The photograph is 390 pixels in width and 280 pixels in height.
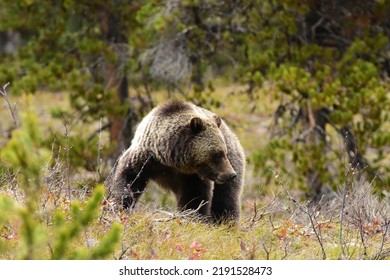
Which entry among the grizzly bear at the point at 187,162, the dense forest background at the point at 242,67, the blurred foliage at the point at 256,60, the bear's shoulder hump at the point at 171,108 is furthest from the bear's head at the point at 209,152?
the blurred foliage at the point at 256,60

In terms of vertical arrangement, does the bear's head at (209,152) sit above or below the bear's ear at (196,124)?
below

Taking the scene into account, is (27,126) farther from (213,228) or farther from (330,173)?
(330,173)

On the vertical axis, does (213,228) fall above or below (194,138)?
below

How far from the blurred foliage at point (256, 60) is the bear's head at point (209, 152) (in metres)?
4.59

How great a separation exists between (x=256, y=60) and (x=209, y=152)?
5707mm

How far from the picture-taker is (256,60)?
12500 millimetres

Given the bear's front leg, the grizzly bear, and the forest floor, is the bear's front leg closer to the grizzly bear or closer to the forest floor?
the grizzly bear

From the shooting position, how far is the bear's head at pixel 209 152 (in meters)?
7.04

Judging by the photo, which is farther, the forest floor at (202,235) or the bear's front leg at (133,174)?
the bear's front leg at (133,174)

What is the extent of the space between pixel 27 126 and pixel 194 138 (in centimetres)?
360

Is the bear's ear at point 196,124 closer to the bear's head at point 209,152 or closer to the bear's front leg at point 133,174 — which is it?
the bear's head at point 209,152
